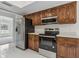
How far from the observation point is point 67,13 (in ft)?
10.5

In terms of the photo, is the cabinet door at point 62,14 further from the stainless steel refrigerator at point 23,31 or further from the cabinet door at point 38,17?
the stainless steel refrigerator at point 23,31

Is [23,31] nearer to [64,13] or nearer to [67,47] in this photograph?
[64,13]

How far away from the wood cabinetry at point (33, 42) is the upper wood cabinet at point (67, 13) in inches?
61.1

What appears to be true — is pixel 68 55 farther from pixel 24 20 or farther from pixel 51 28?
pixel 24 20

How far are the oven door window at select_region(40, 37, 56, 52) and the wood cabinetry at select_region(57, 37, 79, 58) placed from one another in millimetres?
250

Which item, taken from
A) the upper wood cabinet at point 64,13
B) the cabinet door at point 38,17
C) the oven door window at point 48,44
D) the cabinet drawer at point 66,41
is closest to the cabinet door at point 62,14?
the upper wood cabinet at point 64,13

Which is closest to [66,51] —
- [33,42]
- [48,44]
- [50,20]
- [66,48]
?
[66,48]

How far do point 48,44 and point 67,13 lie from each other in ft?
4.66

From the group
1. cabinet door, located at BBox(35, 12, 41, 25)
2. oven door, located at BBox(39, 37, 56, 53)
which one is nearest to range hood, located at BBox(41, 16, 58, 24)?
cabinet door, located at BBox(35, 12, 41, 25)

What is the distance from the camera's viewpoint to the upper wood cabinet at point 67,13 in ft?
9.94

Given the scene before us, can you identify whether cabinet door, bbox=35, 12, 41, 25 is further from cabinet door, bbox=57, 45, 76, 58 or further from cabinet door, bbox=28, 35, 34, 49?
cabinet door, bbox=57, 45, 76, 58

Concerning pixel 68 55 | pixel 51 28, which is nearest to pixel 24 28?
pixel 51 28

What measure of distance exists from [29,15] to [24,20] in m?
0.89

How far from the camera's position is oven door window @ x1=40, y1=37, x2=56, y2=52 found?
11.1ft
